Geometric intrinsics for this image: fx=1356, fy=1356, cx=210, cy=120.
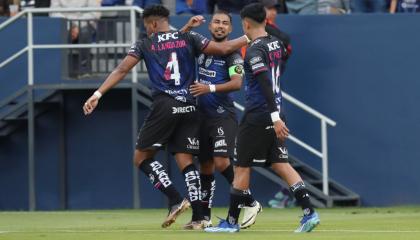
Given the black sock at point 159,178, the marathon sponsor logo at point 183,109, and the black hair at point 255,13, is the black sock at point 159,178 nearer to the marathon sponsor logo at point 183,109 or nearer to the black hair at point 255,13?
the marathon sponsor logo at point 183,109

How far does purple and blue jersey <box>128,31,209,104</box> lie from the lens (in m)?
14.2

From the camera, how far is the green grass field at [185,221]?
1300 centimetres

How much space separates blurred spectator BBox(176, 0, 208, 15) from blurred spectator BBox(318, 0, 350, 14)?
1.88 m

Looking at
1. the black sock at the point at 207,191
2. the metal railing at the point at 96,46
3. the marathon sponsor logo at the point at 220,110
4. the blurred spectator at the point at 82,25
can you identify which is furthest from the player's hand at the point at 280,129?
the blurred spectator at the point at 82,25

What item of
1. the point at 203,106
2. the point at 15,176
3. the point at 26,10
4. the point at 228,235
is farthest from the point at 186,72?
the point at 15,176

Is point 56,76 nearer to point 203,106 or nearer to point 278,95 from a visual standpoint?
point 203,106

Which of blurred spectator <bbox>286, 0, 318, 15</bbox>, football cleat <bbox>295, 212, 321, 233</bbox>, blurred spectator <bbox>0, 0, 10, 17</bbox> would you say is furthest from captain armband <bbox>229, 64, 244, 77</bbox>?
blurred spectator <bbox>0, 0, 10, 17</bbox>

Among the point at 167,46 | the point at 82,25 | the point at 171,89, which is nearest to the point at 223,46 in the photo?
the point at 167,46

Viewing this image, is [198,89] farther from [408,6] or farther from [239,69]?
[408,6]

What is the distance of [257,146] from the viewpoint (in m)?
13.2

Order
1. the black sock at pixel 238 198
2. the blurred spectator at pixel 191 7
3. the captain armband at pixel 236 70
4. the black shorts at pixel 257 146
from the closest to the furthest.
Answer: the black shorts at pixel 257 146, the black sock at pixel 238 198, the captain armband at pixel 236 70, the blurred spectator at pixel 191 7

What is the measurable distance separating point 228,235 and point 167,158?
27.0 ft

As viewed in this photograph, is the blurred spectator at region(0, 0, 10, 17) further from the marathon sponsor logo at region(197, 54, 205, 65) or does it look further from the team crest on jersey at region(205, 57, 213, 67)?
the team crest on jersey at region(205, 57, 213, 67)

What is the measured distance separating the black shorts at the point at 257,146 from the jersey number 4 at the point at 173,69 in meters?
1.17
